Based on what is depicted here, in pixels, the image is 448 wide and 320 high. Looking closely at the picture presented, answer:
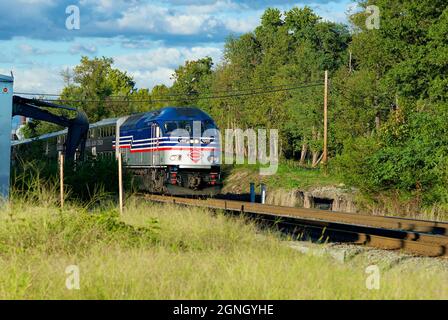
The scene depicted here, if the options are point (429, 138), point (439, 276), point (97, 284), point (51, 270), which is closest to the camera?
point (97, 284)

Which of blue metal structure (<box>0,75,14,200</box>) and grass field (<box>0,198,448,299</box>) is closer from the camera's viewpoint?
grass field (<box>0,198,448,299</box>)

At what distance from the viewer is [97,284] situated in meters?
8.26

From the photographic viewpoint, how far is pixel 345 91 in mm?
58906

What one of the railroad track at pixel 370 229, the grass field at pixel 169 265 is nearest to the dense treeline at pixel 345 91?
the railroad track at pixel 370 229

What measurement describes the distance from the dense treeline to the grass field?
12579 mm

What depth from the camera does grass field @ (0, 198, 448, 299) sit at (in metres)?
7.97

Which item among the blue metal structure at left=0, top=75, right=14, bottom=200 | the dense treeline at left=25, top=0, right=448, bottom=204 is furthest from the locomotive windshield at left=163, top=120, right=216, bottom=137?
the blue metal structure at left=0, top=75, right=14, bottom=200

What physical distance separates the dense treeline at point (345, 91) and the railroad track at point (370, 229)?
13.3ft

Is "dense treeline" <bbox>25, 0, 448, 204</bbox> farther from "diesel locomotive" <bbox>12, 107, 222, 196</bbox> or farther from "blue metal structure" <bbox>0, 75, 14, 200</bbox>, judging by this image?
"blue metal structure" <bbox>0, 75, 14, 200</bbox>

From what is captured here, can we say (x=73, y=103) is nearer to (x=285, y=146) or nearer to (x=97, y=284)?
(x=285, y=146)

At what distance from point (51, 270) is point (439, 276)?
4.98 m

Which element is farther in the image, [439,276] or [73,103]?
[73,103]
